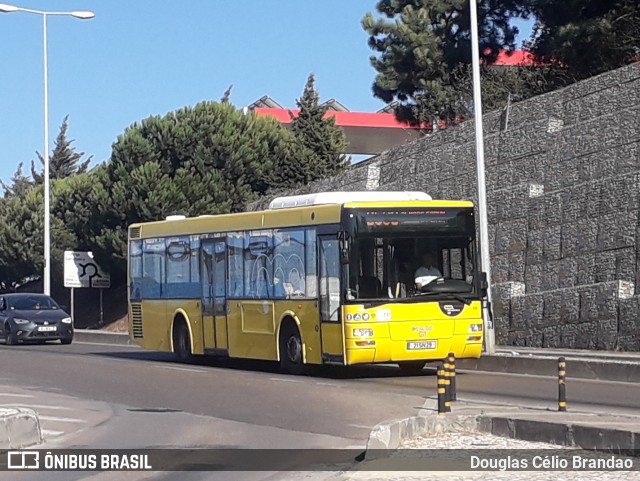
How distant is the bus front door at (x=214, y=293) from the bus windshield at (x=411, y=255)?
15.1 ft

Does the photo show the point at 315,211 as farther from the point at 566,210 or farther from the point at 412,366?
the point at 566,210

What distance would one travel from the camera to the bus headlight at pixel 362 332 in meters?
19.1

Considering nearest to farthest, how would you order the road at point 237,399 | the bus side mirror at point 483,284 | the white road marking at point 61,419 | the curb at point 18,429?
the curb at point 18,429 < the road at point 237,399 < the white road marking at point 61,419 < the bus side mirror at point 483,284

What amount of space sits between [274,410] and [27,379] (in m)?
7.60

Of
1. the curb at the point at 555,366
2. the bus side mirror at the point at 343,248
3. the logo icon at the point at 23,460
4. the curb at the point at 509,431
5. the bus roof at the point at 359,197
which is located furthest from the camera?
the bus roof at the point at 359,197

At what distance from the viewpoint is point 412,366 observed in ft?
72.3

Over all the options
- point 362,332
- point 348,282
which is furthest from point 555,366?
point 348,282

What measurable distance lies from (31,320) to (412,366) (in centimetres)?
1575

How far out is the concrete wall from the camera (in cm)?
2520

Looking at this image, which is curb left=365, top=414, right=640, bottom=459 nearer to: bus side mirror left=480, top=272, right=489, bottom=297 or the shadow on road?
bus side mirror left=480, top=272, right=489, bottom=297

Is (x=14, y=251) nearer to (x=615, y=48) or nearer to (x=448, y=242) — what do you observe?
(x=615, y=48)

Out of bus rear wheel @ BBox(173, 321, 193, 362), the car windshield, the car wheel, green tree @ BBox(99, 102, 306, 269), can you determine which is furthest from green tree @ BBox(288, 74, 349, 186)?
bus rear wheel @ BBox(173, 321, 193, 362)

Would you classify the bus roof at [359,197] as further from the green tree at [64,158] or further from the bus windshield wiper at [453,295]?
the green tree at [64,158]

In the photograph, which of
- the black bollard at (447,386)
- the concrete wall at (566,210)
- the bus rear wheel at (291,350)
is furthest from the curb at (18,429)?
the concrete wall at (566,210)
